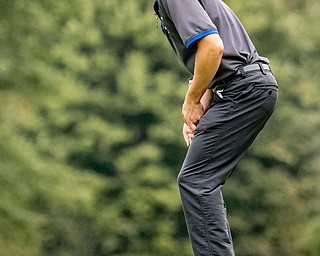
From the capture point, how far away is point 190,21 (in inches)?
169

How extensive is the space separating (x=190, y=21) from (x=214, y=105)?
499 millimetres

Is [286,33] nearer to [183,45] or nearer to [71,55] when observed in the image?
[71,55]

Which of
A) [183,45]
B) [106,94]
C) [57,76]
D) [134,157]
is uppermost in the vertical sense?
[183,45]

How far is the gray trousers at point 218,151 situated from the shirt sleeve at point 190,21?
363mm

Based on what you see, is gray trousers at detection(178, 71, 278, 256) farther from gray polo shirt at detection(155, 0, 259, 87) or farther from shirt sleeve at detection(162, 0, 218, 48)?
shirt sleeve at detection(162, 0, 218, 48)

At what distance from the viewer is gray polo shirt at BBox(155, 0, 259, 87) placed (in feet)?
14.0

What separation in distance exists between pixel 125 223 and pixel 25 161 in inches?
263

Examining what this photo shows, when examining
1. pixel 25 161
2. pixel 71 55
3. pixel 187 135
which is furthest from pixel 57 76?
pixel 187 135

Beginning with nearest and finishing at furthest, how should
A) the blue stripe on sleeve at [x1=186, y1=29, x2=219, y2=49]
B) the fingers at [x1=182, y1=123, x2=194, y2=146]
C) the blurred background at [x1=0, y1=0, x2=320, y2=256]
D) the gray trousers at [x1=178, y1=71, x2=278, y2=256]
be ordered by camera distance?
the blue stripe on sleeve at [x1=186, y1=29, x2=219, y2=49] < the gray trousers at [x1=178, y1=71, x2=278, y2=256] < the fingers at [x1=182, y1=123, x2=194, y2=146] < the blurred background at [x1=0, y1=0, x2=320, y2=256]

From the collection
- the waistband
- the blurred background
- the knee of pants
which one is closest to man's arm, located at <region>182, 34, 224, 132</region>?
the waistband

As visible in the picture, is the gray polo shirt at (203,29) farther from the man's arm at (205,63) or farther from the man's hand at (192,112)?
the man's hand at (192,112)

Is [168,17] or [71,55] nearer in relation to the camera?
[168,17]

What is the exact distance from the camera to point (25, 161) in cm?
1870

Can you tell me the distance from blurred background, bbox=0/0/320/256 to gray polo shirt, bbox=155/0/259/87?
60.9 ft
